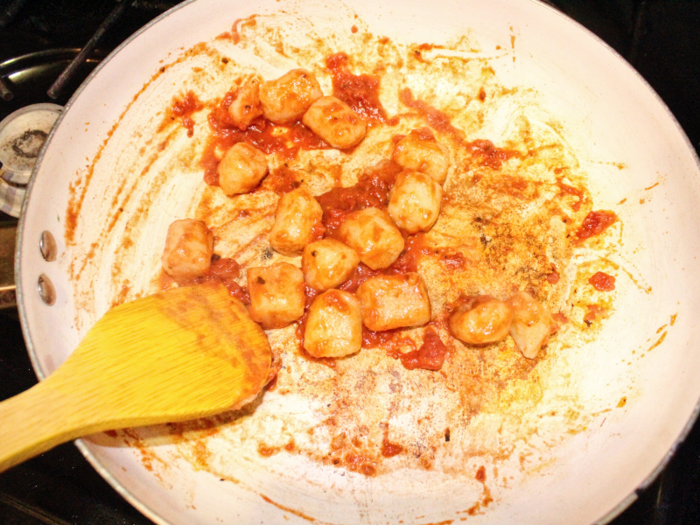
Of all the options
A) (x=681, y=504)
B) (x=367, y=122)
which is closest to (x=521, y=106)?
(x=367, y=122)

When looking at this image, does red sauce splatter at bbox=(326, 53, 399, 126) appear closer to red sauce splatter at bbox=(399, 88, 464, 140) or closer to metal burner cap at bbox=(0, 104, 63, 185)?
red sauce splatter at bbox=(399, 88, 464, 140)

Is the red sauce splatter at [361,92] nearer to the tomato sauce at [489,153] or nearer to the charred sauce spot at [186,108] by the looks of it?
the tomato sauce at [489,153]

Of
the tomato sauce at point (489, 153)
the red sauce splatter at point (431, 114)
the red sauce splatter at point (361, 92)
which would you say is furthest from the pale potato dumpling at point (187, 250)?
the tomato sauce at point (489, 153)

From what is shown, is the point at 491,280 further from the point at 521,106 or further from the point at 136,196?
the point at 136,196

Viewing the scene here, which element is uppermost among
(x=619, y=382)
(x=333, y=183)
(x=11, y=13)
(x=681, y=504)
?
(x=11, y=13)

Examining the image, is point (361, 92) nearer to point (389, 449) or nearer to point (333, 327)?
point (333, 327)

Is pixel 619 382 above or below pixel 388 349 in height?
above
